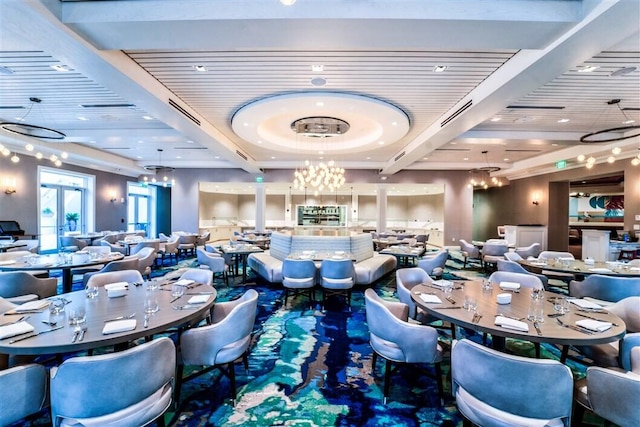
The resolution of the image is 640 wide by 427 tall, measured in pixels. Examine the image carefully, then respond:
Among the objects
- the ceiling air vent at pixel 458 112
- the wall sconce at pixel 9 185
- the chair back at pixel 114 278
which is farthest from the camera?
the wall sconce at pixel 9 185

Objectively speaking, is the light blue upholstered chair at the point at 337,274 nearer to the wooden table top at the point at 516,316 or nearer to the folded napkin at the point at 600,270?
the wooden table top at the point at 516,316

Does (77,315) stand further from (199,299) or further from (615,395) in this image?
(615,395)

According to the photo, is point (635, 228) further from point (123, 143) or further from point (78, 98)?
point (123, 143)

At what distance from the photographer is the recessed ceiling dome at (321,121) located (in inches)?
197

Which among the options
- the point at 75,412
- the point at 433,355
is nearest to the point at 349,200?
the point at 433,355

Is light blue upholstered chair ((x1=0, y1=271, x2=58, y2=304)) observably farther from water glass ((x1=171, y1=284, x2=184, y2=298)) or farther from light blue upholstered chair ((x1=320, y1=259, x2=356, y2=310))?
light blue upholstered chair ((x1=320, y1=259, x2=356, y2=310))

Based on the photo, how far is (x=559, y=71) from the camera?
11.4 feet

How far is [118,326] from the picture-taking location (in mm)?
2043

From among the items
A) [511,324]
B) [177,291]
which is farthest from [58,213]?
[511,324]

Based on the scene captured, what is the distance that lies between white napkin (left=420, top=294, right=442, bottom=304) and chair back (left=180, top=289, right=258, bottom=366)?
1619mm

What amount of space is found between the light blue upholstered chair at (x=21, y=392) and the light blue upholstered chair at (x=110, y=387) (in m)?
0.18

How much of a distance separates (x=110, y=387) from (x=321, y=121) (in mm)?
5565

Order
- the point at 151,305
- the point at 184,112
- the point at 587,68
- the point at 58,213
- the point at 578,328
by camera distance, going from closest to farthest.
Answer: the point at 578,328 < the point at 151,305 < the point at 587,68 < the point at 184,112 < the point at 58,213

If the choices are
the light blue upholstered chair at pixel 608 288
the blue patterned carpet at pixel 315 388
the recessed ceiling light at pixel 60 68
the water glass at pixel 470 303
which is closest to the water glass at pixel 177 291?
the blue patterned carpet at pixel 315 388
